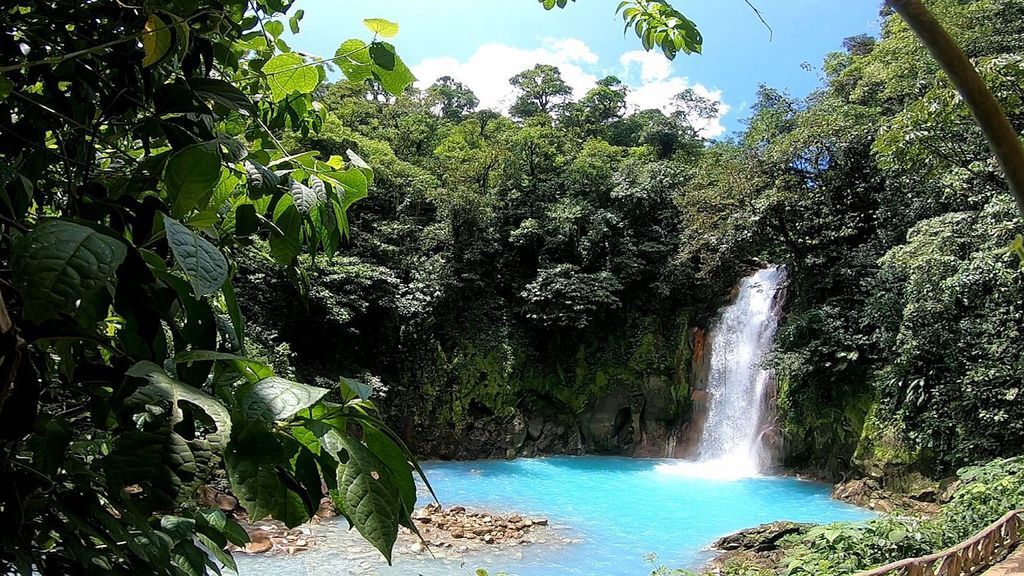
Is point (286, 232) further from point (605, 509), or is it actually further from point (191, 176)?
point (605, 509)

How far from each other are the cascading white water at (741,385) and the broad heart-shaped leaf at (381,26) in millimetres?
10505

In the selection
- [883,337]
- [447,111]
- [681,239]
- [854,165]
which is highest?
[447,111]

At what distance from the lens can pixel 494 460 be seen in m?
11.4

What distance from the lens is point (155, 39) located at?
22.7 inches

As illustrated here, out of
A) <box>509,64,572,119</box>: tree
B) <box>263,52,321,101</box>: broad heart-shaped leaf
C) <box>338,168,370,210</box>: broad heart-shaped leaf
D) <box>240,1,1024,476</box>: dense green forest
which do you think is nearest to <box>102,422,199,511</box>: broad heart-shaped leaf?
<box>338,168,370,210</box>: broad heart-shaped leaf

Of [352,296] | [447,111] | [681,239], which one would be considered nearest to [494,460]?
[352,296]

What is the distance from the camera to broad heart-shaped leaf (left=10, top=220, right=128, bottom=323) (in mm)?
333

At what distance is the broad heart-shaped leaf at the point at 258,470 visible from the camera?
409 mm

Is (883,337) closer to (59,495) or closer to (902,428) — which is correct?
(902,428)

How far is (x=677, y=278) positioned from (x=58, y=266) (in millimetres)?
12264

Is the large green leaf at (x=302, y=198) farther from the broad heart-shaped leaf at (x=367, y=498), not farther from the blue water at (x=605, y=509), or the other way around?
the blue water at (x=605, y=509)

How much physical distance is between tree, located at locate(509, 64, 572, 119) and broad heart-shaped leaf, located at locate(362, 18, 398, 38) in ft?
64.6

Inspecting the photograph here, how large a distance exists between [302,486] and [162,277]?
0.20m

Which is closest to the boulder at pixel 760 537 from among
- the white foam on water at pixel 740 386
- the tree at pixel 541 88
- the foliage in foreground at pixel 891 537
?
the foliage in foreground at pixel 891 537
